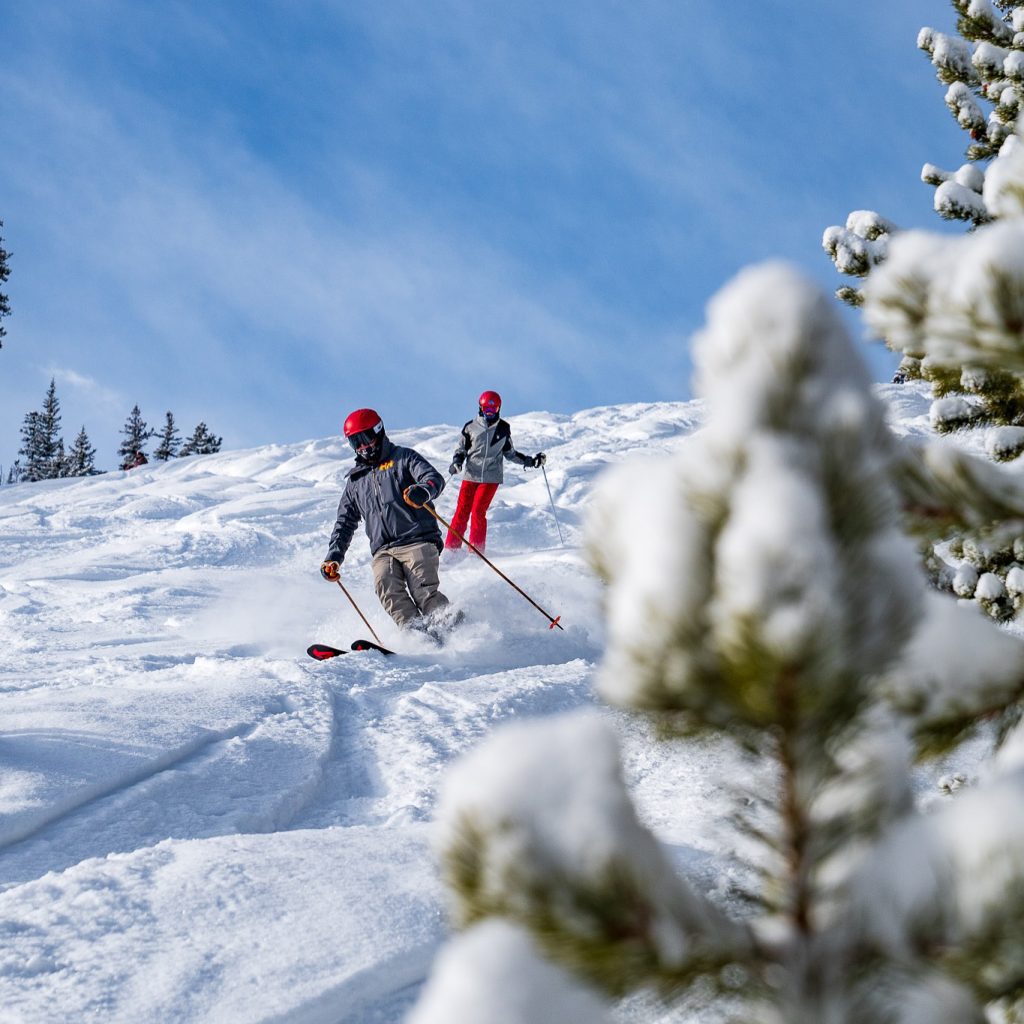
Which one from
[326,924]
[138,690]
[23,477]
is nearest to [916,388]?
[138,690]

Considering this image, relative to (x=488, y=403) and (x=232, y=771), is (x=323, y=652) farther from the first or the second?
(x=488, y=403)

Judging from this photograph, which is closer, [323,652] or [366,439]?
[323,652]

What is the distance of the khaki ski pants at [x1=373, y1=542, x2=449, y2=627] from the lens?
987 cm

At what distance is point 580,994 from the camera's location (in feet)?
2.84

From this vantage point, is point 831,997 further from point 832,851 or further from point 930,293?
point 930,293

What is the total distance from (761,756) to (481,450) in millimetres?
13324

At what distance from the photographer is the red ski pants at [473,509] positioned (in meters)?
14.6

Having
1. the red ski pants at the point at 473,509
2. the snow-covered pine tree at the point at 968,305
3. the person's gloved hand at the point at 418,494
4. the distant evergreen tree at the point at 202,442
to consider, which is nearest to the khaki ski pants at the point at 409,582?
the person's gloved hand at the point at 418,494

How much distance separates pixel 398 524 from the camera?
33.0 feet

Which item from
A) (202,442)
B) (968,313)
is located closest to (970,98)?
Result: (968,313)

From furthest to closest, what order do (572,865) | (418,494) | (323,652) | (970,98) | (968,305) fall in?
(418,494)
(323,652)
(970,98)
(968,305)
(572,865)

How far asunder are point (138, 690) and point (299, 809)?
7.54 feet

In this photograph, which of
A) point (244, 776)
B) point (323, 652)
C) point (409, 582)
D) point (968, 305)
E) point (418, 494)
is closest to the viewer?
point (968, 305)

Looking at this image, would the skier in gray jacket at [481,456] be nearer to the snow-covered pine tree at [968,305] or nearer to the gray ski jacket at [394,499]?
the gray ski jacket at [394,499]
